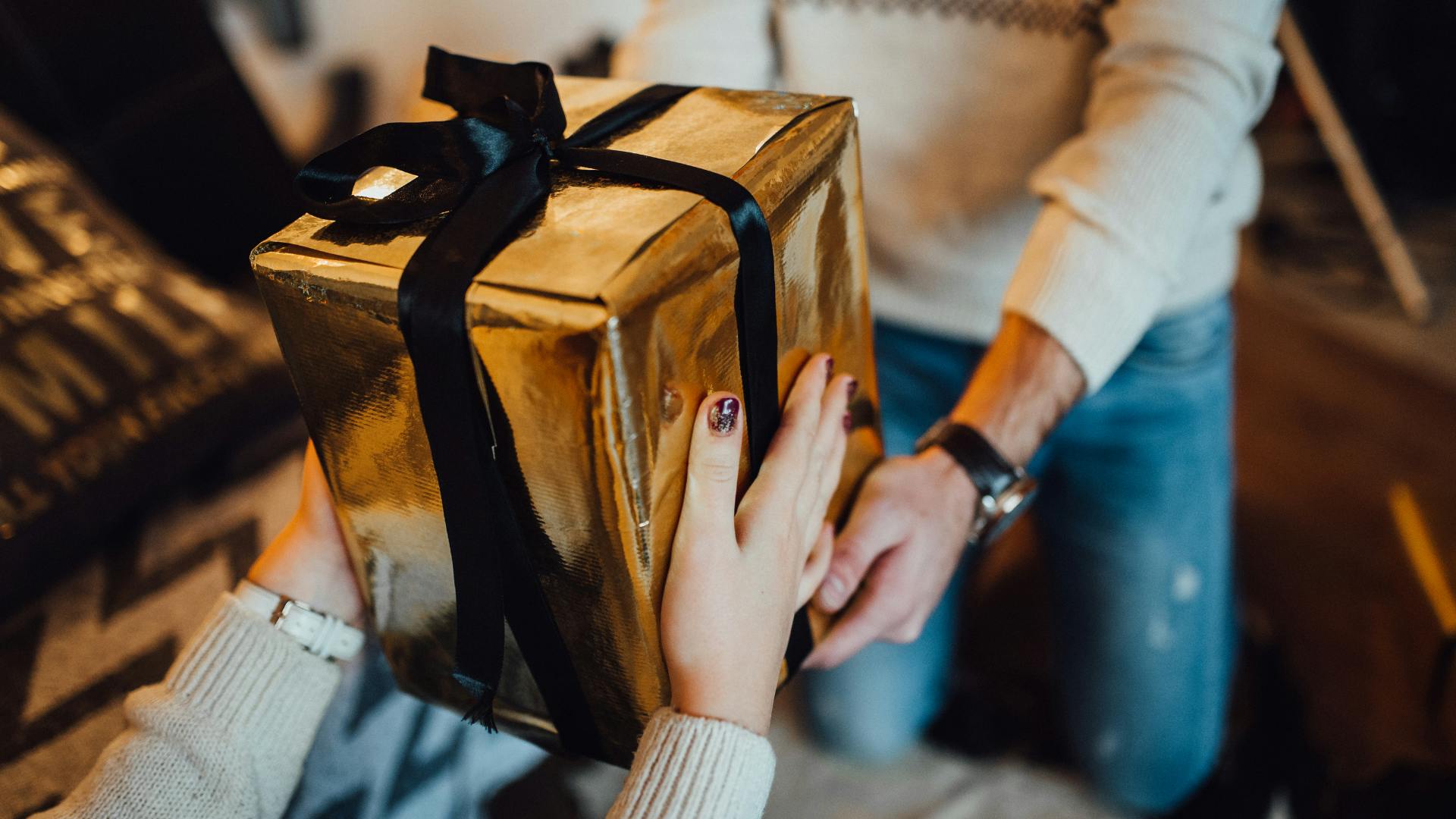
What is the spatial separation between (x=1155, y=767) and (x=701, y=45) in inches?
36.3

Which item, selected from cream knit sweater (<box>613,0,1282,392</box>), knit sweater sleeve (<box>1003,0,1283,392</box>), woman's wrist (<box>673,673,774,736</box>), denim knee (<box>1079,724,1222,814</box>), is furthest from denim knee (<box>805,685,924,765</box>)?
woman's wrist (<box>673,673,774,736</box>)

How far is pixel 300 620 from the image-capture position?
0.56m

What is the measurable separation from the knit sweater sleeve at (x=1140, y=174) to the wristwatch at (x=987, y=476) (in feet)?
0.30

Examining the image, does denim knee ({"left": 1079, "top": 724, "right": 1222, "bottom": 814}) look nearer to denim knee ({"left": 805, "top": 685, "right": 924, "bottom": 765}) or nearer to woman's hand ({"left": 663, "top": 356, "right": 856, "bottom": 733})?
denim knee ({"left": 805, "top": 685, "right": 924, "bottom": 765})

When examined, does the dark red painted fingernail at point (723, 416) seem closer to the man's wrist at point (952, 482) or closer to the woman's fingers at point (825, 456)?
the woman's fingers at point (825, 456)

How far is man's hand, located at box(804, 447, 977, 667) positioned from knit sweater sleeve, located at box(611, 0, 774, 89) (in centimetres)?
44

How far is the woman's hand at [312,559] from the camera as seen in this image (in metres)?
0.57

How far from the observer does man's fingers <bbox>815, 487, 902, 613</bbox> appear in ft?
1.99

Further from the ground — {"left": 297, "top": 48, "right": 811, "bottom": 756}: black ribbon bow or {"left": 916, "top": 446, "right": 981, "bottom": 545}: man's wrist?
{"left": 297, "top": 48, "right": 811, "bottom": 756}: black ribbon bow

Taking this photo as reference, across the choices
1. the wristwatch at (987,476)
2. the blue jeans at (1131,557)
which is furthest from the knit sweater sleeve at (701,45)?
the wristwatch at (987,476)

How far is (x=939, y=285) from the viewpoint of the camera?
916 millimetres

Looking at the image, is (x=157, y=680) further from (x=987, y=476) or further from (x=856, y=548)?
(x=987, y=476)

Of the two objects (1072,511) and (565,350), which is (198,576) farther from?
(1072,511)

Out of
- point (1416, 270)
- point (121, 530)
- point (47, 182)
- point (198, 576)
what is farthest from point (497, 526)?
point (1416, 270)
